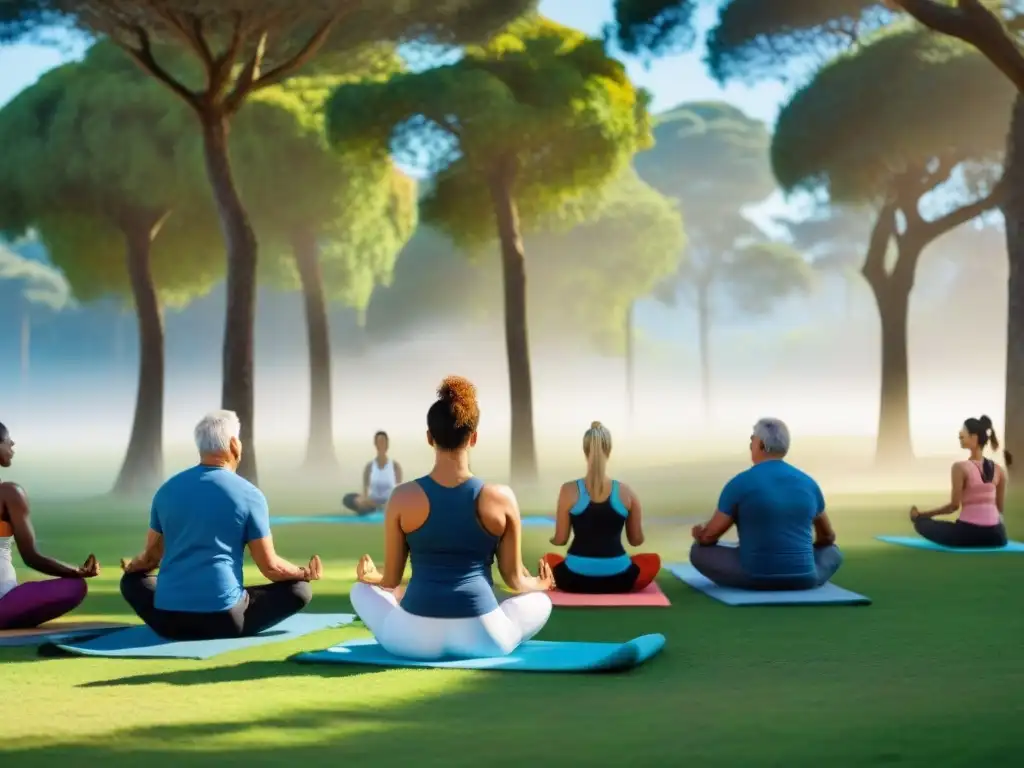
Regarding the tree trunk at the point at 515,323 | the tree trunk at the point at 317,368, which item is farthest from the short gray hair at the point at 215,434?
the tree trunk at the point at 317,368

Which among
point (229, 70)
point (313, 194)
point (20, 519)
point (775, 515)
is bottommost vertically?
point (775, 515)

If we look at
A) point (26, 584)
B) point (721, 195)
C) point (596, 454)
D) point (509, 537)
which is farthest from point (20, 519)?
point (721, 195)

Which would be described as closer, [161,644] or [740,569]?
[161,644]

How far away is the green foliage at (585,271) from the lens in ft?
163

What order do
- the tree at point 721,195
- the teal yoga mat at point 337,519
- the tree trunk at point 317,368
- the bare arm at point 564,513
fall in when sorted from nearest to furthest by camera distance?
the bare arm at point 564,513 → the teal yoga mat at point 337,519 → the tree trunk at point 317,368 → the tree at point 721,195

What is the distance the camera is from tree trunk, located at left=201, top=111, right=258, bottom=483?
1895cm

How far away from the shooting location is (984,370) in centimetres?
7831

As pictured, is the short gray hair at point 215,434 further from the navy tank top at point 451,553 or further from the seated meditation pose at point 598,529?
the seated meditation pose at point 598,529

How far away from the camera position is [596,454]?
8922mm

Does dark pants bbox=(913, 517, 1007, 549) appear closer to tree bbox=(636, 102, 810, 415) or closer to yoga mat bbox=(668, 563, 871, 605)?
yoga mat bbox=(668, 563, 871, 605)

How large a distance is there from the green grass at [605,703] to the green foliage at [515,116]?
16.1 m

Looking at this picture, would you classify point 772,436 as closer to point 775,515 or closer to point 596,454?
point 775,515

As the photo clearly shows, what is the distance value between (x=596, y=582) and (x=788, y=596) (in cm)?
122

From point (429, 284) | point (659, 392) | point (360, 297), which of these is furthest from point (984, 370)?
point (360, 297)
